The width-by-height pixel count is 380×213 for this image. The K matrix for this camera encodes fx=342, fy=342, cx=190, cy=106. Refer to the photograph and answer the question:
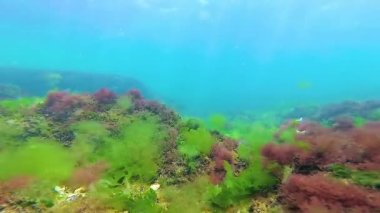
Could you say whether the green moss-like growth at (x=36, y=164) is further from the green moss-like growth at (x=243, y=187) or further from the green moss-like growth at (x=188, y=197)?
the green moss-like growth at (x=243, y=187)

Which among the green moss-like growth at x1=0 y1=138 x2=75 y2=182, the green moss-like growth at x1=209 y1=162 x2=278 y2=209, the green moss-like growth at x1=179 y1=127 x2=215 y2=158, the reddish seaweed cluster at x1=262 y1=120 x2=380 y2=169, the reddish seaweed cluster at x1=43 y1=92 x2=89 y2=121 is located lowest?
the green moss-like growth at x1=209 y1=162 x2=278 y2=209

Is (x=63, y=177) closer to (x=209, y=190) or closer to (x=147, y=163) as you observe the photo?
(x=147, y=163)

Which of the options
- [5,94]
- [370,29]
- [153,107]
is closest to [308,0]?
[370,29]

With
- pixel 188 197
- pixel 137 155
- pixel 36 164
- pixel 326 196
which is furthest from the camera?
pixel 137 155

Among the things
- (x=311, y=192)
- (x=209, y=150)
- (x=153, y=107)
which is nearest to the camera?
(x=311, y=192)

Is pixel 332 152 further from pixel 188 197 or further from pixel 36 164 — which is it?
pixel 36 164

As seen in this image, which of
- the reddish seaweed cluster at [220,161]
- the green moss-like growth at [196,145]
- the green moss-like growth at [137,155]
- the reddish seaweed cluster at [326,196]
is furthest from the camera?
the green moss-like growth at [196,145]

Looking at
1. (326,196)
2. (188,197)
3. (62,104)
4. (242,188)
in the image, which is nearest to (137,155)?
(188,197)

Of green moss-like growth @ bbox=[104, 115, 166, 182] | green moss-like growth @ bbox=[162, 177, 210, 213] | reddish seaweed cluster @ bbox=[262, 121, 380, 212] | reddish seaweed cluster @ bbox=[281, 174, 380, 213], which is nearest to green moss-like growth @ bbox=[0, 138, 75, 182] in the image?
green moss-like growth @ bbox=[104, 115, 166, 182]

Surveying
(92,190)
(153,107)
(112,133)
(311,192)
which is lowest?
(311,192)

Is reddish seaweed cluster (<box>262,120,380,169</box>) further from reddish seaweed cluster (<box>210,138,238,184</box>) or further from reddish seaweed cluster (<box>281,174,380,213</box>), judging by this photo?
reddish seaweed cluster (<box>210,138,238,184</box>)

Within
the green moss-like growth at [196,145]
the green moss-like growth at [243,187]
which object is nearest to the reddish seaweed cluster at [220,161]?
the green moss-like growth at [196,145]
